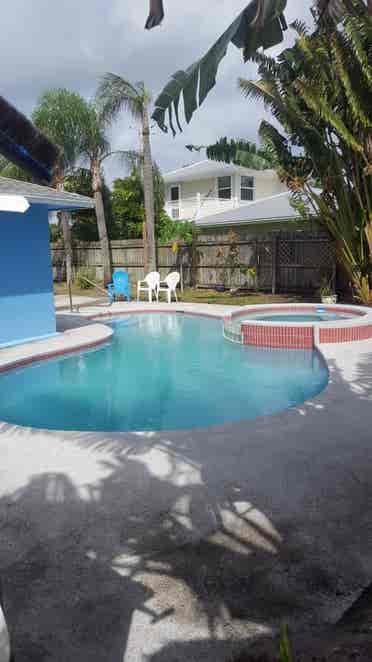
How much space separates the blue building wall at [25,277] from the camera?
9.59m

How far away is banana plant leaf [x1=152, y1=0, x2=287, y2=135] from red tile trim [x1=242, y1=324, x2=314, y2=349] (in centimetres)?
707

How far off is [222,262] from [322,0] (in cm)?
1574

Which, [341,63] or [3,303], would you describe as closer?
[3,303]

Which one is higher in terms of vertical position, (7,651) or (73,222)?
(73,222)

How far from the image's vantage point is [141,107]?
1894cm

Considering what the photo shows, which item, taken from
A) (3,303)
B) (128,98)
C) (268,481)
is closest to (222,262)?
(128,98)

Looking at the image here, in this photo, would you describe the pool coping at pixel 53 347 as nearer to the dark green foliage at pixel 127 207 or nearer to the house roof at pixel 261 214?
the house roof at pixel 261 214

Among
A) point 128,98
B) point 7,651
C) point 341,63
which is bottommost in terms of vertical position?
point 7,651

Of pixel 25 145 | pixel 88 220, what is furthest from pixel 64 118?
pixel 25 145

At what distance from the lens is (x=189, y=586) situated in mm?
2658

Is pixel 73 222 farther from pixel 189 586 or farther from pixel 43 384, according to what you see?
pixel 189 586

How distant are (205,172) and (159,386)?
23972mm

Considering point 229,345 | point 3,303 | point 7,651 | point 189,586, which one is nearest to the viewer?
point 7,651

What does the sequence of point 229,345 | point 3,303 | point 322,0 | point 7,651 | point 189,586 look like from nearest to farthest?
point 7,651
point 189,586
point 322,0
point 3,303
point 229,345
